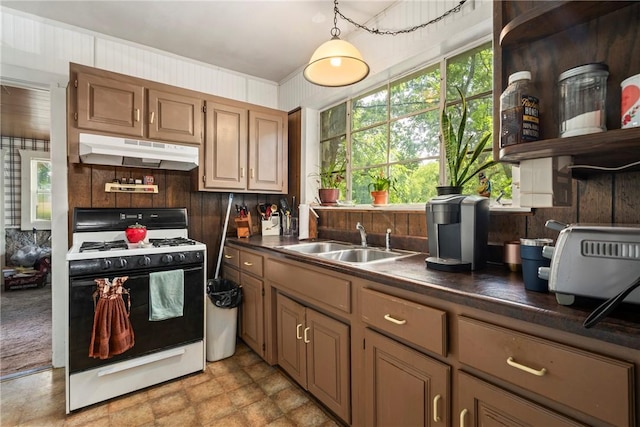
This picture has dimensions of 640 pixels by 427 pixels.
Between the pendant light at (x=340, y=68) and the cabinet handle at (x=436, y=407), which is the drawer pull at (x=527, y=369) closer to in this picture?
the cabinet handle at (x=436, y=407)

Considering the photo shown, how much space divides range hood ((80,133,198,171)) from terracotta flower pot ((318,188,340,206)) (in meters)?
1.07

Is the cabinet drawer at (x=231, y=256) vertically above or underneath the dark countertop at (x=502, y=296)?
underneath

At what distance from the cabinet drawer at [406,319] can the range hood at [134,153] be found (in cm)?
186

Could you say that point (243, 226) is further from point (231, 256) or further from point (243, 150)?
point (243, 150)

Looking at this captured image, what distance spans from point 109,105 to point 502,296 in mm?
2628

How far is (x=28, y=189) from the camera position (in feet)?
16.8

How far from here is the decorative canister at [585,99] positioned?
0.83 meters


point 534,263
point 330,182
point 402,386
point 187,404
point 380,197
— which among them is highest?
point 330,182

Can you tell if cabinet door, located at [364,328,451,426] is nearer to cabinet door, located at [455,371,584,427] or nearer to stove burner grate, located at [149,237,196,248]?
cabinet door, located at [455,371,584,427]

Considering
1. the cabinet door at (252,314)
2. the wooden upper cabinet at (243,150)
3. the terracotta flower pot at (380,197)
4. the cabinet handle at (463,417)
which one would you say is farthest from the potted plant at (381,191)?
the cabinet handle at (463,417)

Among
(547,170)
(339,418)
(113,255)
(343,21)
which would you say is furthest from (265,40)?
(339,418)

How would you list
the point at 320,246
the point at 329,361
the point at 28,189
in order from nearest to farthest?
the point at 329,361
the point at 320,246
the point at 28,189

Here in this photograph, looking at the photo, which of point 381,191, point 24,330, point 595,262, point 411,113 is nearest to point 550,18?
point 595,262

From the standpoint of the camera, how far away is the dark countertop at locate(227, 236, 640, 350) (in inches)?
28.9
